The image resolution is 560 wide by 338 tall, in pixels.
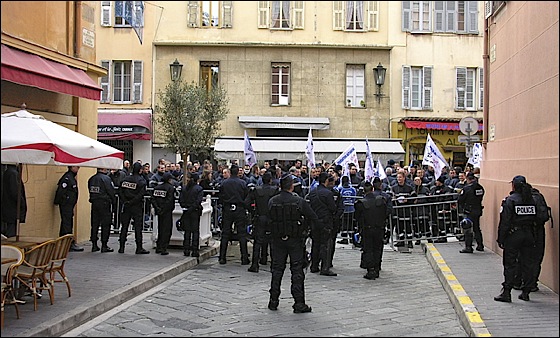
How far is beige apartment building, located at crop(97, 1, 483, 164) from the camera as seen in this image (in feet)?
95.6

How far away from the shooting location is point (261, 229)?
41.6 feet

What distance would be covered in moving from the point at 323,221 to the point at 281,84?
58.9 ft

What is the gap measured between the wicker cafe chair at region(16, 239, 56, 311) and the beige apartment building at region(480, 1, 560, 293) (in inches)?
248

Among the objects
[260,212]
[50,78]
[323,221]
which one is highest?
[50,78]

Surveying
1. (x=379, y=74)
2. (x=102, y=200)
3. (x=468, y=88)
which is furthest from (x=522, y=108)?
(x=468, y=88)

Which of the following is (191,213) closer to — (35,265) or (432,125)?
(35,265)

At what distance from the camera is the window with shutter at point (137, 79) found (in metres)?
29.3

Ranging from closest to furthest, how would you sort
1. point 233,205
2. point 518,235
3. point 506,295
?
point 518,235
point 506,295
point 233,205

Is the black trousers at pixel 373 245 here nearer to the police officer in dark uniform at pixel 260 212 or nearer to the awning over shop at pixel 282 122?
the police officer in dark uniform at pixel 260 212

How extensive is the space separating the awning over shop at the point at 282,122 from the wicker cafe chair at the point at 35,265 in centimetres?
2059

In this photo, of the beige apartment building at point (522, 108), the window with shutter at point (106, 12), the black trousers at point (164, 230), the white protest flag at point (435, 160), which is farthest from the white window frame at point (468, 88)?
the black trousers at point (164, 230)

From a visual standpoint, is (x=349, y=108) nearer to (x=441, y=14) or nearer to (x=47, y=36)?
(x=441, y=14)

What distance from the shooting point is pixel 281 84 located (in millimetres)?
29578

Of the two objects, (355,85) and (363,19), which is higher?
(363,19)
